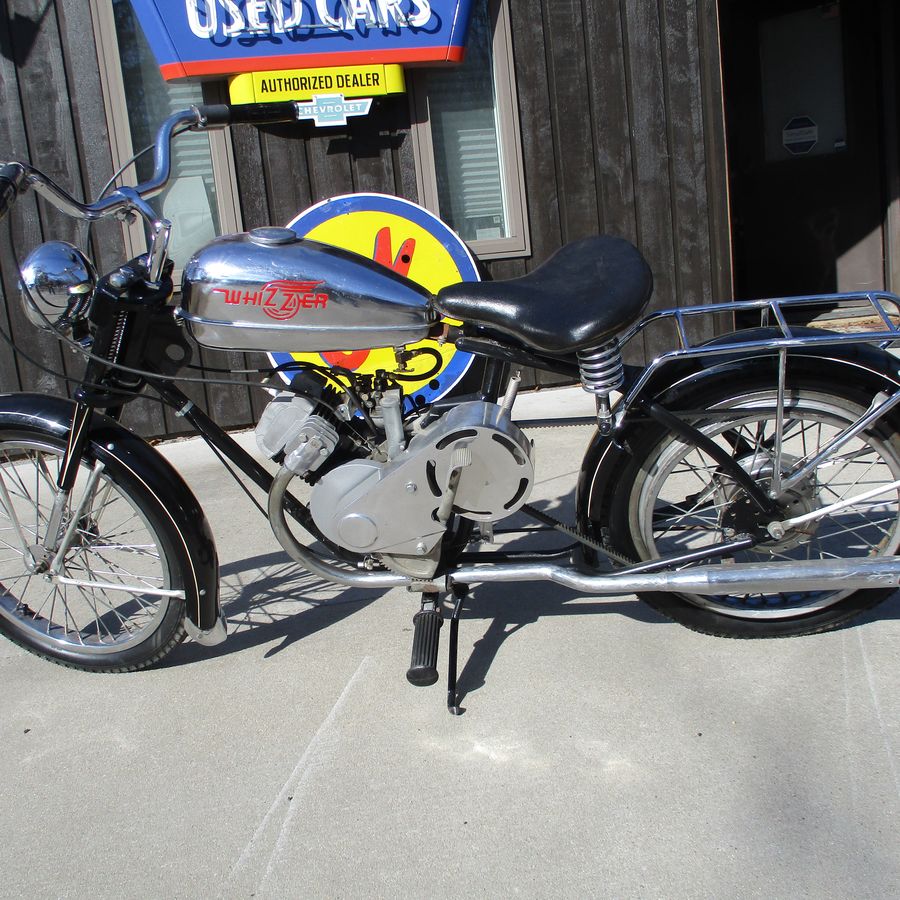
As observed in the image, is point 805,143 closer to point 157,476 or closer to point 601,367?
point 601,367

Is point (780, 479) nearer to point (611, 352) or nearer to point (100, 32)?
point (611, 352)

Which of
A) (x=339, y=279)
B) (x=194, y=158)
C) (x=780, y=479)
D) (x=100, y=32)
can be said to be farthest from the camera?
(x=194, y=158)

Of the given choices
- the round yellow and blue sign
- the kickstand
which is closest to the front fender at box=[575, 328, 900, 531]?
→ the kickstand

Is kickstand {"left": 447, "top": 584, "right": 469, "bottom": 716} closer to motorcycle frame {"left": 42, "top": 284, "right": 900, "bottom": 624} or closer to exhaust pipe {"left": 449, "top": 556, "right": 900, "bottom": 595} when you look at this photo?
motorcycle frame {"left": 42, "top": 284, "right": 900, "bottom": 624}

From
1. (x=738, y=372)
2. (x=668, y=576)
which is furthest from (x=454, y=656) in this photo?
(x=738, y=372)

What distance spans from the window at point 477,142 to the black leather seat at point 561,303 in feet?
10.00

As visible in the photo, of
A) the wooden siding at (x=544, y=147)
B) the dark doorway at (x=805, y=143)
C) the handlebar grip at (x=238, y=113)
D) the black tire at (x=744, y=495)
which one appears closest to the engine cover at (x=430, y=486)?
the black tire at (x=744, y=495)

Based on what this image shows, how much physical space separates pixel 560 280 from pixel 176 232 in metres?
3.33

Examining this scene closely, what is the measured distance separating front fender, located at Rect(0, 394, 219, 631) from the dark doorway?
5656 mm

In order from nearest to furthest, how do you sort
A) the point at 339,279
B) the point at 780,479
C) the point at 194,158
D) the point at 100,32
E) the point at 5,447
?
the point at 339,279 → the point at 780,479 → the point at 5,447 → the point at 100,32 → the point at 194,158

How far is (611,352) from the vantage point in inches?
85.0

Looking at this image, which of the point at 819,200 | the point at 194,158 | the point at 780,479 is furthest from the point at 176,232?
the point at 819,200

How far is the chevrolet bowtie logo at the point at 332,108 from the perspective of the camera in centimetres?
469

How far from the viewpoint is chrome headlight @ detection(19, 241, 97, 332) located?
219 centimetres
